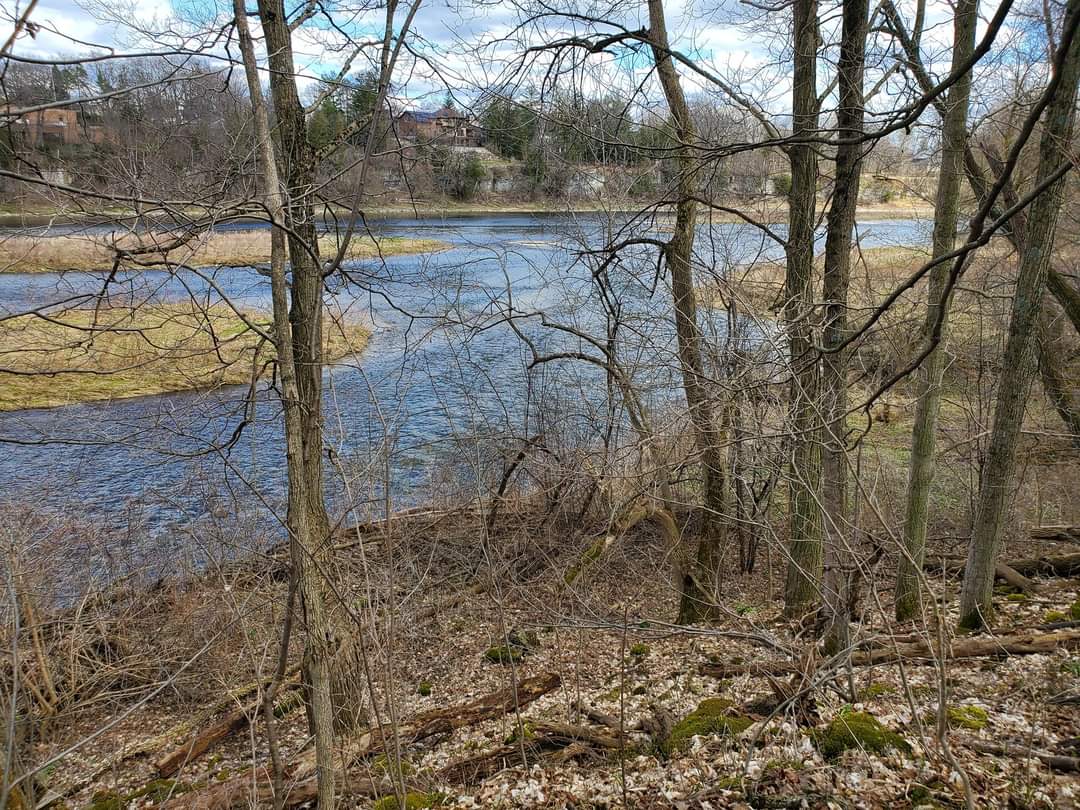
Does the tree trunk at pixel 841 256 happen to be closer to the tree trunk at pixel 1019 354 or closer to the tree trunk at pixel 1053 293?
the tree trunk at pixel 1019 354

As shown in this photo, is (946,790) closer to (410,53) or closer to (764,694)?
(764,694)

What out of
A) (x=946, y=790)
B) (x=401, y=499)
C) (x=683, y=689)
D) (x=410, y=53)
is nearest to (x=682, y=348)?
(x=683, y=689)

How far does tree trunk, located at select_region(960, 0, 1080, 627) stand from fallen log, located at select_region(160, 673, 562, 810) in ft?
11.9

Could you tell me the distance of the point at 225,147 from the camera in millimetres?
5375

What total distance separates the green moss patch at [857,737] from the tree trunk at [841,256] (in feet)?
1.81

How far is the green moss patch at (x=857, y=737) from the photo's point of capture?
3777 millimetres

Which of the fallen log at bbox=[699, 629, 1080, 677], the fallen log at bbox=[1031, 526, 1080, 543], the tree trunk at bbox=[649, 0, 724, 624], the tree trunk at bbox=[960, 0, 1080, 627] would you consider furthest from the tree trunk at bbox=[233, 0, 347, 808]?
the fallen log at bbox=[1031, 526, 1080, 543]

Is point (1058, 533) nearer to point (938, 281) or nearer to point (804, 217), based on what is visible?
point (938, 281)

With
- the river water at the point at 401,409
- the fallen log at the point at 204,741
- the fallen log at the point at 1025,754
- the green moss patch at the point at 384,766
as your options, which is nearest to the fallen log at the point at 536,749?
the green moss patch at the point at 384,766

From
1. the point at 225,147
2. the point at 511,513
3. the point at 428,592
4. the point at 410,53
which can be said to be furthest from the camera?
the point at 511,513

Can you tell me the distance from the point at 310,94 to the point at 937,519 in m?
9.86

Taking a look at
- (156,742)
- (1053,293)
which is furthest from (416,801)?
(1053,293)

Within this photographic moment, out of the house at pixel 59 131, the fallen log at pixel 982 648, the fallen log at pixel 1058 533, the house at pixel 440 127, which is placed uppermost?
the house at pixel 440 127

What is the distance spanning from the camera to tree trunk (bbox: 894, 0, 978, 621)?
231 inches
